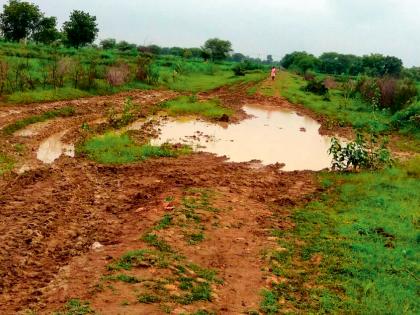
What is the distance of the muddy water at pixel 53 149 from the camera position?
12.5 meters

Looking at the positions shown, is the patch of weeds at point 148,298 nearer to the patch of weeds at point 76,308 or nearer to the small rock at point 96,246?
the patch of weeds at point 76,308

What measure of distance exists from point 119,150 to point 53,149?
1.94m

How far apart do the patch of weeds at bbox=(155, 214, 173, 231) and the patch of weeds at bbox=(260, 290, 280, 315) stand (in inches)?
90.5

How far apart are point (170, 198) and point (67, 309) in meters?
4.45

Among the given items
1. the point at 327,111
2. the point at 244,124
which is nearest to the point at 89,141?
the point at 244,124

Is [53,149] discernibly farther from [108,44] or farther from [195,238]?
[108,44]

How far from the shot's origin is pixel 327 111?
26922 mm

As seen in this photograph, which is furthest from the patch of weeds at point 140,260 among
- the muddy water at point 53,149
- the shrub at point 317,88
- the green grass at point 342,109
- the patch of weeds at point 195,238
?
the shrub at point 317,88

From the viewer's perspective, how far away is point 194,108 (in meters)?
22.4

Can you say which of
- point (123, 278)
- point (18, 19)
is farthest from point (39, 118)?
point (18, 19)

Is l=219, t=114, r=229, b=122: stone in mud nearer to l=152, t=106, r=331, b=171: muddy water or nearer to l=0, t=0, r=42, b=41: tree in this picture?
l=152, t=106, r=331, b=171: muddy water

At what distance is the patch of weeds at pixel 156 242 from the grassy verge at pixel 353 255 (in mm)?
1666

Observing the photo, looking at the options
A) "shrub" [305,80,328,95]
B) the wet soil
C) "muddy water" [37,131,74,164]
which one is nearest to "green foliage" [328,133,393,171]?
the wet soil

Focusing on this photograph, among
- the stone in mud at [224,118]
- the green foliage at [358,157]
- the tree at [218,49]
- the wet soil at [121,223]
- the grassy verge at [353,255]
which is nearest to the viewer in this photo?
the wet soil at [121,223]
